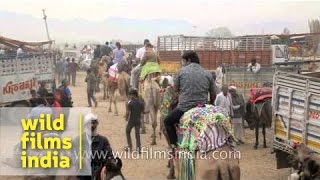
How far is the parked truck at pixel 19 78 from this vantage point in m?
15.7

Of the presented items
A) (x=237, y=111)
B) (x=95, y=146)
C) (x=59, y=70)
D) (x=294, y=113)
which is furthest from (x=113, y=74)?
(x=59, y=70)

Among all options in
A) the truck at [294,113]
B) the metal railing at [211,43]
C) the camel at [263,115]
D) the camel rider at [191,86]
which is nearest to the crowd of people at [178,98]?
the camel rider at [191,86]

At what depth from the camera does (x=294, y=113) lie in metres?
9.42

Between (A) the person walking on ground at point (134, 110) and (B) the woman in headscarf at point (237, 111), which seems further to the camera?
(B) the woman in headscarf at point (237, 111)

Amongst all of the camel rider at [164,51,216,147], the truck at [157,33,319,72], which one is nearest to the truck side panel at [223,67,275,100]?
the camel rider at [164,51,216,147]

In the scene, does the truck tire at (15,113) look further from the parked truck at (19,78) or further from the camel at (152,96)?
the camel at (152,96)

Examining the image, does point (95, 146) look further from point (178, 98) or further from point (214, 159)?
point (178, 98)

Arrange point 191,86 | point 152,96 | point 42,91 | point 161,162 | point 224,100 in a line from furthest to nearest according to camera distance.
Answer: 1. point 42,91
2. point 152,96
3. point 224,100
4. point 161,162
5. point 191,86

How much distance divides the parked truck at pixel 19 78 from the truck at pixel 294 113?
28.1 ft

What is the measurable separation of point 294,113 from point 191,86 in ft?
9.72

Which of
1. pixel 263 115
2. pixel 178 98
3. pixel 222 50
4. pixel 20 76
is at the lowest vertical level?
pixel 263 115

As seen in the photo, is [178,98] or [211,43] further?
[211,43]

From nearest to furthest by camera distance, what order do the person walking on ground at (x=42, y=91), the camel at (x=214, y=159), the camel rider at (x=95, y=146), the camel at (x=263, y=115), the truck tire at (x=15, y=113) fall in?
the camel at (x=214, y=159)
the camel rider at (x=95, y=146)
the camel at (x=263, y=115)
the person walking on ground at (x=42, y=91)
the truck tire at (x=15, y=113)

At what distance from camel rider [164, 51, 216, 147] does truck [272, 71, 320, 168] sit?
2221 mm
